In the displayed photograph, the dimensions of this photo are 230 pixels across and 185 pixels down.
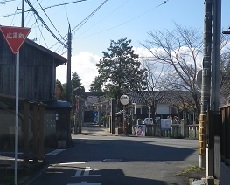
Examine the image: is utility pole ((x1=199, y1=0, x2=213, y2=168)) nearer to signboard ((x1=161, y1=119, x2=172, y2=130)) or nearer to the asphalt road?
the asphalt road

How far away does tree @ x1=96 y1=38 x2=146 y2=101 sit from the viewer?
56.3m

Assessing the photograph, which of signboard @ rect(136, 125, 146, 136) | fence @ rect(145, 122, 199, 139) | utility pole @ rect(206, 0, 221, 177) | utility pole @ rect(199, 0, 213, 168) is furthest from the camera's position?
signboard @ rect(136, 125, 146, 136)

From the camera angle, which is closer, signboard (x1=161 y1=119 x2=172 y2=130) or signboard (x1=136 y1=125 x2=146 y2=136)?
signboard (x1=161 y1=119 x2=172 y2=130)

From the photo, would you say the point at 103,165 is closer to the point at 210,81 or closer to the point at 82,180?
the point at 82,180

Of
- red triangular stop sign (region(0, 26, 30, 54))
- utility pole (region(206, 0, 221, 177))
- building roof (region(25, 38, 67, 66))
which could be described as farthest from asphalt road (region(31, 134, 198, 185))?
building roof (region(25, 38, 67, 66))

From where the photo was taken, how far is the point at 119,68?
5822cm

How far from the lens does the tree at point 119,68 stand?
5634cm

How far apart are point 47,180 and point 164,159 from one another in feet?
21.2

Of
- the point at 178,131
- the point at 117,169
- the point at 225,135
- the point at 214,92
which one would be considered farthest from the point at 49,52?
the point at 225,135

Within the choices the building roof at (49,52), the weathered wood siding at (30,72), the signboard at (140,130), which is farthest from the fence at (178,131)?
the weathered wood siding at (30,72)

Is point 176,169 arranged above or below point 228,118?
below

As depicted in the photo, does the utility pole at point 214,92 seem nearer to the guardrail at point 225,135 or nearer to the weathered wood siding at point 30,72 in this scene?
the guardrail at point 225,135

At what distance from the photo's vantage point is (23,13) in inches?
979

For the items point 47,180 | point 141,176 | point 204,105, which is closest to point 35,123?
point 47,180
